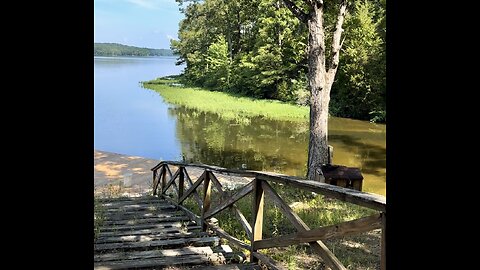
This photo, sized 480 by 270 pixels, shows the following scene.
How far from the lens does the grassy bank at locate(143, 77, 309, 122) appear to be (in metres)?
28.0

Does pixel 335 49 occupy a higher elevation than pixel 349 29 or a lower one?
lower

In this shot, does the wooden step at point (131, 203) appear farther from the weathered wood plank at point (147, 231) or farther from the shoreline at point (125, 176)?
the shoreline at point (125, 176)

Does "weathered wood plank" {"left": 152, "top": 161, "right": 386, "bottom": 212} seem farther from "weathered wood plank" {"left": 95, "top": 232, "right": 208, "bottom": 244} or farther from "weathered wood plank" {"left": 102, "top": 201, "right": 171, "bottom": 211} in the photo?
"weathered wood plank" {"left": 102, "top": 201, "right": 171, "bottom": 211}

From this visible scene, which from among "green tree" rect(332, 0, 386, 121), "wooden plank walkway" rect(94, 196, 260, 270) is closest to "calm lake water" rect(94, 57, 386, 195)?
"green tree" rect(332, 0, 386, 121)

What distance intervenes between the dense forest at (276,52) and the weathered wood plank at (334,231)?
7.72 m

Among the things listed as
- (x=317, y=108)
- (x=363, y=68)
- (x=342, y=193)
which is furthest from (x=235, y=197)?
(x=363, y=68)

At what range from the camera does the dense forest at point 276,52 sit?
26.3 meters

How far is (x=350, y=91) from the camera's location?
28.3 metres

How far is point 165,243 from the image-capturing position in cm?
459

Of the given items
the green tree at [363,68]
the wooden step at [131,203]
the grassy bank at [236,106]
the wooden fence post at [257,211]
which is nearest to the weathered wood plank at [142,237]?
the wooden fence post at [257,211]
